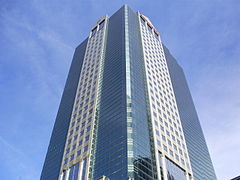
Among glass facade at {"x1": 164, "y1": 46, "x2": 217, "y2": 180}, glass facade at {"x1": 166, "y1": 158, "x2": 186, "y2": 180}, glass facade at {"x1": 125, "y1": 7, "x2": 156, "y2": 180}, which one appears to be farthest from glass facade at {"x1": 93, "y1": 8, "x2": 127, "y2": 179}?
glass facade at {"x1": 164, "y1": 46, "x2": 217, "y2": 180}

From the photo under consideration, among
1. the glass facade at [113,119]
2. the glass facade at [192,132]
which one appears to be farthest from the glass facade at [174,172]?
the glass facade at [192,132]

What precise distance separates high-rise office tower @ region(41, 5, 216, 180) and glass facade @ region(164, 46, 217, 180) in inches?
22.1

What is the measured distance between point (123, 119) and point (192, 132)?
54.9 metres

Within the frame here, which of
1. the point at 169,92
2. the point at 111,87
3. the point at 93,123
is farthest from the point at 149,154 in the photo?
the point at 169,92

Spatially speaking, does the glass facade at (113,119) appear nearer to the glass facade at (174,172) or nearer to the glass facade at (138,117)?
the glass facade at (138,117)

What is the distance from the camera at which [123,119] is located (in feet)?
261

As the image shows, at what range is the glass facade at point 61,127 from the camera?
9225cm

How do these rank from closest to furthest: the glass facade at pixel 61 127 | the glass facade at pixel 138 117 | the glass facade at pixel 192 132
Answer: the glass facade at pixel 138 117
the glass facade at pixel 61 127
the glass facade at pixel 192 132

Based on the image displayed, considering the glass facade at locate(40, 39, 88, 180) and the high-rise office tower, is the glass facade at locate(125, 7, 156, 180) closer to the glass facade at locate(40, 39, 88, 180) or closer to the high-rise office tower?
the high-rise office tower

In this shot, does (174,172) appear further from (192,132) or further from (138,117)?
(192,132)

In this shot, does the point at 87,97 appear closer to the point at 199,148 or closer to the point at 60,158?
the point at 60,158

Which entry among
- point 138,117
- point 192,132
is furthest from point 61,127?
point 192,132

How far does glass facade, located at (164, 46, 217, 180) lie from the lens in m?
109

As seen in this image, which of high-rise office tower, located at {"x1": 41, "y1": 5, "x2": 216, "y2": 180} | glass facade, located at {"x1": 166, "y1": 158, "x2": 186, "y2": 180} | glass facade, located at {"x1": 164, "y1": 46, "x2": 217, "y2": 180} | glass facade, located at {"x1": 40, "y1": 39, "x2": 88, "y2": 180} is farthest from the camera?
glass facade, located at {"x1": 164, "y1": 46, "x2": 217, "y2": 180}
